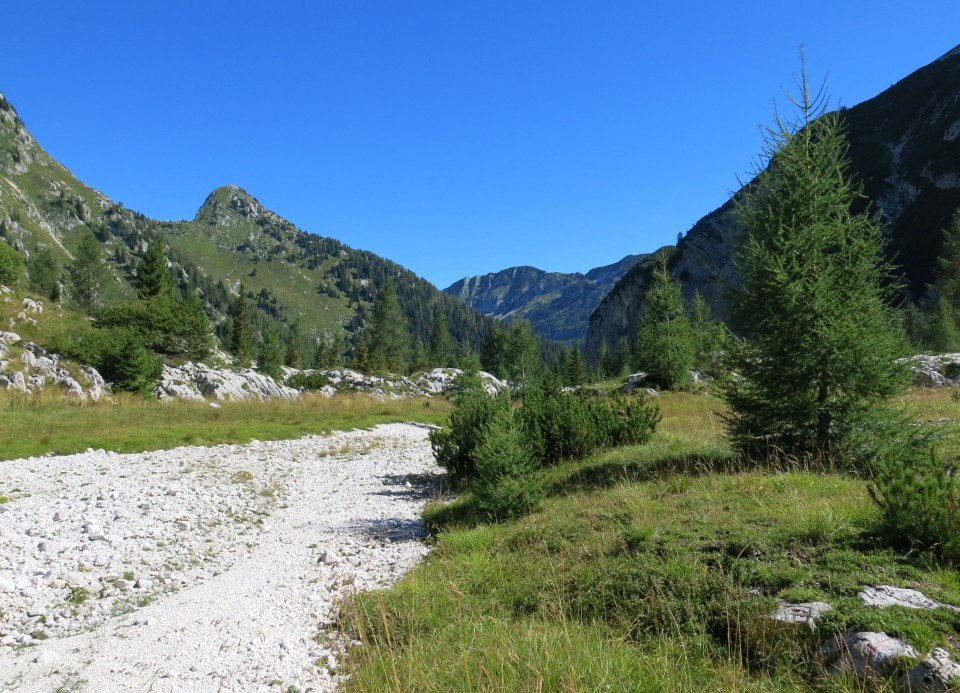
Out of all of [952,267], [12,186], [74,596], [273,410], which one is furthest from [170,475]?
[12,186]

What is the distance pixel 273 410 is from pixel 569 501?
2661 cm

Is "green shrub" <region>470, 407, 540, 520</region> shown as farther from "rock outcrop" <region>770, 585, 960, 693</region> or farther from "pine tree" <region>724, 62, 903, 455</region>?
"rock outcrop" <region>770, 585, 960, 693</region>

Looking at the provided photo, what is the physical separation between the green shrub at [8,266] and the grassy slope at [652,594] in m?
59.9

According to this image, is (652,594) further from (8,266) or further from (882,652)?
(8,266)

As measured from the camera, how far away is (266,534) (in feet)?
34.5

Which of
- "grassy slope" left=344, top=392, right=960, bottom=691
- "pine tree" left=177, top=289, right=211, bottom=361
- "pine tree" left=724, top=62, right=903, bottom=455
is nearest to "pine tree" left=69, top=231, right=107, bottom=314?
"pine tree" left=177, top=289, right=211, bottom=361

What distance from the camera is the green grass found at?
18.1 metres

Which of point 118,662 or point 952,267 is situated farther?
point 952,267

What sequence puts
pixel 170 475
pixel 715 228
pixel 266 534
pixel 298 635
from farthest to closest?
1. pixel 715 228
2. pixel 170 475
3. pixel 266 534
4. pixel 298 635

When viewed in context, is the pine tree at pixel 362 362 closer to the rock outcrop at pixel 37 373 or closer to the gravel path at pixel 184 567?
the rock outcrop at pixel 37 373

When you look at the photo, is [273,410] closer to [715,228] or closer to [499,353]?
[499,353]

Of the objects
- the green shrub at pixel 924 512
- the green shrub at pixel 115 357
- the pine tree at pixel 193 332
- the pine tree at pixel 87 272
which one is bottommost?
the green shrub at pixel 924 512

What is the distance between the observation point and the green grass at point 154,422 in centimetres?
1812

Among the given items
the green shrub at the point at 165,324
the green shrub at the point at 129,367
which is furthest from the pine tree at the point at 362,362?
the green shrub at the point at 129,367
